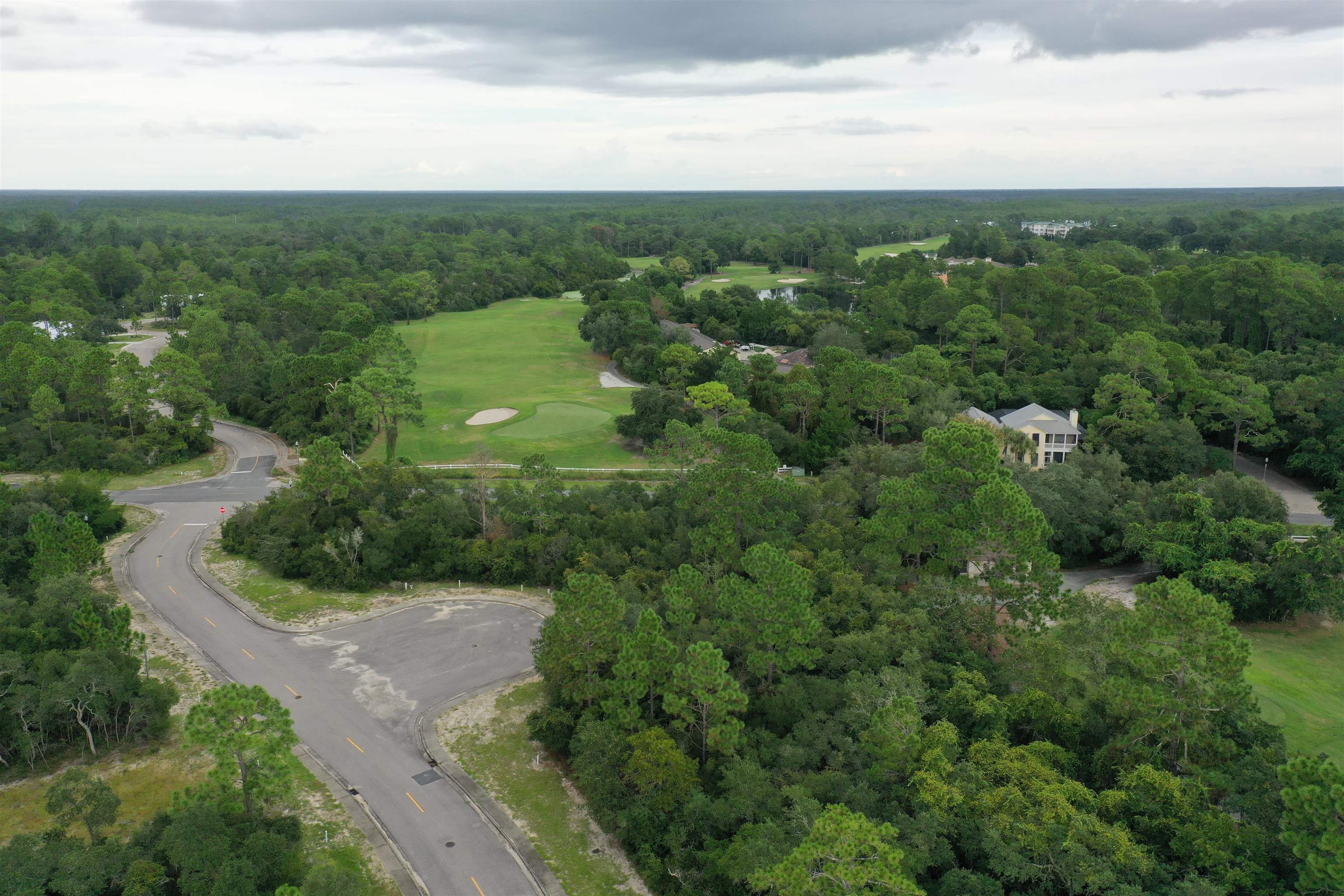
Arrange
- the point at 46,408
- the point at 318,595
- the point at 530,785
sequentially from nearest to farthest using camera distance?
the point at 530,785 < the point at 318,595 < the point at 46,408

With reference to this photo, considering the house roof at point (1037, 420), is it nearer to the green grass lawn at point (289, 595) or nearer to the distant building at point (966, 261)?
the green grass lawn at point (289, 595)

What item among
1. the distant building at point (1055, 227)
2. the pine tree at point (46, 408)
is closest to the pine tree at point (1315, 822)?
the pine tree at point (46, 408)

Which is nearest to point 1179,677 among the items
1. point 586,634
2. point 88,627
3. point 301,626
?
point 586,634

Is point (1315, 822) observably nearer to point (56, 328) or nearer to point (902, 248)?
point (56, 328)

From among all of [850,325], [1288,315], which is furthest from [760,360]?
[1288,315]

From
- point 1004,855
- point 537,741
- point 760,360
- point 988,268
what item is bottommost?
point 537,741

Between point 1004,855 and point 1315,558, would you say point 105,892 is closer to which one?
point 1004,855
